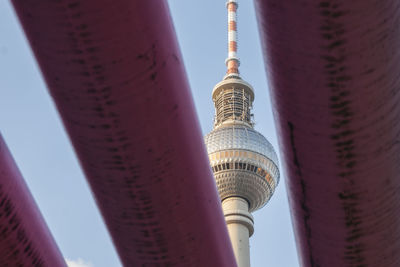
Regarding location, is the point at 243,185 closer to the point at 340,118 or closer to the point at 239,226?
the point at 239,226

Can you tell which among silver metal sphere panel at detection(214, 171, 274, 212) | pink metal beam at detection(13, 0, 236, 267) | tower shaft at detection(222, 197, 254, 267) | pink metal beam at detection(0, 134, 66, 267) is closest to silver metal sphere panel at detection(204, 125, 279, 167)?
silver metal sphere panel at detection(214, 171, 274, 212)

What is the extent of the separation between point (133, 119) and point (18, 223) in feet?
6.31

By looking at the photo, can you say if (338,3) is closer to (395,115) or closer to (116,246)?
(395,115)

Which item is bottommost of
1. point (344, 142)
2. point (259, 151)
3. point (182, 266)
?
point (182, 266)

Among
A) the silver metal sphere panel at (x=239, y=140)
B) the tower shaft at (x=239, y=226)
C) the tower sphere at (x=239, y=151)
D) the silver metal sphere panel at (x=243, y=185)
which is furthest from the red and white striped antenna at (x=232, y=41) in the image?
the tower shaft at (x=239, y=226)

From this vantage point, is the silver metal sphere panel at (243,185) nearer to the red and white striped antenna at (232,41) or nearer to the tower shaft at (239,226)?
the tower shaft at (239,226)

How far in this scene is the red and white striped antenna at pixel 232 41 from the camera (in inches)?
2314

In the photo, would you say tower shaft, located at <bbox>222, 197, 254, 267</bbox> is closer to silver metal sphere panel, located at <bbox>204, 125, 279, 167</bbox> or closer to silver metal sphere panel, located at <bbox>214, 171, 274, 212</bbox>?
silver metal sphere panel, located at <bbox>214, 171, 274, 212</bbox>

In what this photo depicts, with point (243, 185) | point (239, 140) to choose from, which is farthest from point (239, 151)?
point (243, 185)

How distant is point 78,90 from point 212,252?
2.50 m

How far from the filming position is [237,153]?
55531 millimetres

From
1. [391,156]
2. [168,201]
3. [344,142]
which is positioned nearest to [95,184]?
[168,201]

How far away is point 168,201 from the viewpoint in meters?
5.50

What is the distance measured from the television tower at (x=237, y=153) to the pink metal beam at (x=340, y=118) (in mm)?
47847
